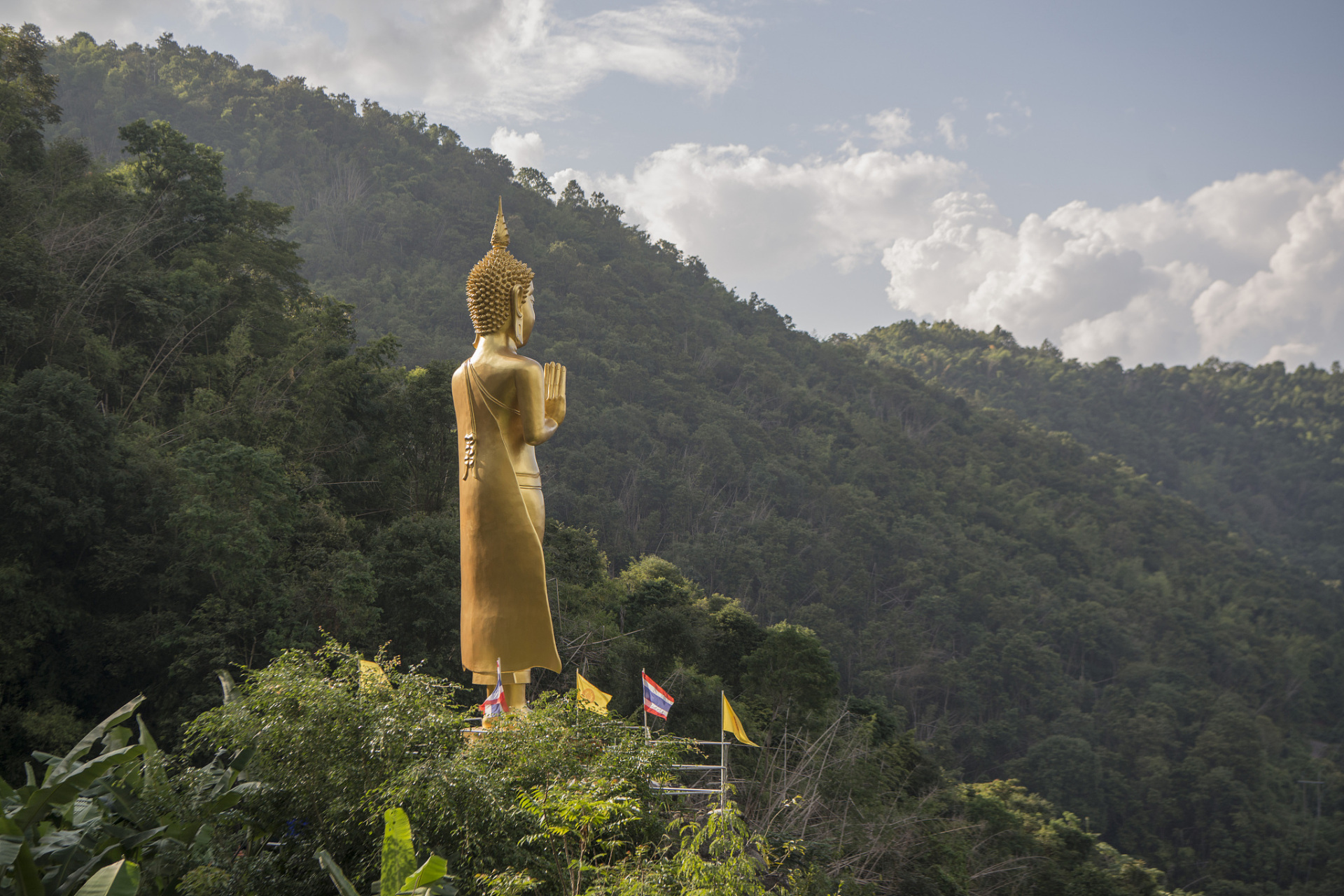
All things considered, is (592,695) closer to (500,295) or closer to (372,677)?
(372,677)

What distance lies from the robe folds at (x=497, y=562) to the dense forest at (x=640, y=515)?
3.29 ft

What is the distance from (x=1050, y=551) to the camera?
Result: 53094 millimetres

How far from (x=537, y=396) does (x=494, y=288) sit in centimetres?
119

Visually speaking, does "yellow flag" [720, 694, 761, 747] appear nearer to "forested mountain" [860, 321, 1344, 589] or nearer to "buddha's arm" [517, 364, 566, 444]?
"buddha's arm" [517, 364, 566, 444]

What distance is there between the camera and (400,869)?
203 inches

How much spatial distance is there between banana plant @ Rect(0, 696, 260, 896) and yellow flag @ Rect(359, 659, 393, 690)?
3.80ft

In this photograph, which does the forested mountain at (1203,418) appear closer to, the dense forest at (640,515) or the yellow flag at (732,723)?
the dense forest at (640,515)

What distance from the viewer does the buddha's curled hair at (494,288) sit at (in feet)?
32.3

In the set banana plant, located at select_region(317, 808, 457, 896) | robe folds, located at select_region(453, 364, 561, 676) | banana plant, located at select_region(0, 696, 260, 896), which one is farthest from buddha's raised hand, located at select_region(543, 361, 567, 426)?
banana plant, located at select_region(317, 808, 457, 896)

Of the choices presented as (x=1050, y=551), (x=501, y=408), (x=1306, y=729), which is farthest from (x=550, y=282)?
(x=501, y=408)

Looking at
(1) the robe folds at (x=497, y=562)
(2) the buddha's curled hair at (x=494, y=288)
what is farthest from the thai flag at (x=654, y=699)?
(2) the buddha's curled hair at (x=494, y=288)

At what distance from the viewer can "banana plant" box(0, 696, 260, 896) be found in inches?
193

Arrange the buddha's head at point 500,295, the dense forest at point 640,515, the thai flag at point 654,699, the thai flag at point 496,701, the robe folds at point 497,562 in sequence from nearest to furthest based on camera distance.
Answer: the thai flag at point 496,701 < the robe folds at point 497,562 < the buddha's head at point 500,295 < the thai flag at point 654,699 < the dense forest at point 640,515

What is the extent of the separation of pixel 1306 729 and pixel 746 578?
28861 millimetres
